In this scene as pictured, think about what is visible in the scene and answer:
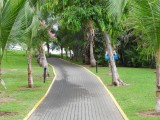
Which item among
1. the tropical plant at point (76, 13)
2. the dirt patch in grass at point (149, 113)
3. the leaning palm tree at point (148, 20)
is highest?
the tropical plant at point (76, 13)

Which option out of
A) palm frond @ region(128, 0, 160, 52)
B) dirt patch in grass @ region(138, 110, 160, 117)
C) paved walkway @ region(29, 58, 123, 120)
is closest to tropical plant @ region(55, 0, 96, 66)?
paved walkway @ region(29, 58, 123, 120)

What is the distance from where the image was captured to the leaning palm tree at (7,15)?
1059 centimetres

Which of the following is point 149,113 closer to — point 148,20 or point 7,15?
point 148,20

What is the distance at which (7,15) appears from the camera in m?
10.7

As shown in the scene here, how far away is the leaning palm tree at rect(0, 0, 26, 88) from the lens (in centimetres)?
1059

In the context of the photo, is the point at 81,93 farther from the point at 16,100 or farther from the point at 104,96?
the point at 16,100

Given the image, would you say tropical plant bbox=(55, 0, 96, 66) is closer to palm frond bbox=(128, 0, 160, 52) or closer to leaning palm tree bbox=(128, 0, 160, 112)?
leaning palm tree bbox=(128, 0, 160, 112)

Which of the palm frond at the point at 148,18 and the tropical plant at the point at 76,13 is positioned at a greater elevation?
the tropical plant at the point at 76,13

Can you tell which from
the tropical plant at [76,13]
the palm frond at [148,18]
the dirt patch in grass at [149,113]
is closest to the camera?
the palm frond at [148,18]

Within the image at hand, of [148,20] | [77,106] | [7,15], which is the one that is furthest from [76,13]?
[148,20]

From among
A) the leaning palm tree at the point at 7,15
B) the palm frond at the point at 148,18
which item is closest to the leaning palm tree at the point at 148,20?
the palm frond at the point at 148,18

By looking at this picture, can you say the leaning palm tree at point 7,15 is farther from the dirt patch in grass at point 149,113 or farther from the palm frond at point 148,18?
the dirt patch in grass at point 149,113

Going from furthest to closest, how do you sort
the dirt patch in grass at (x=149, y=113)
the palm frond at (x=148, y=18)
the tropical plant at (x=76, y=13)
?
the tropical plant at (x=76, y=13) → the dirt patch in grass at (x=149, y=113) → the palm frond at (x=148, y=18)

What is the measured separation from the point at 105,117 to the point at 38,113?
7.45ft
